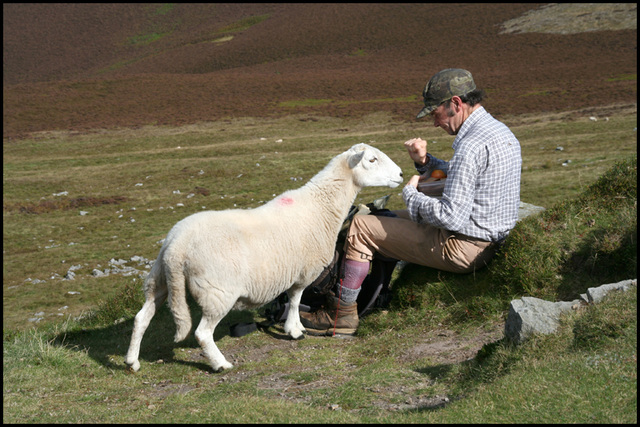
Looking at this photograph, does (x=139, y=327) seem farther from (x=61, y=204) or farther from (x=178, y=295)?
(x=61, y=204)

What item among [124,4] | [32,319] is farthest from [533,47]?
[124,4]

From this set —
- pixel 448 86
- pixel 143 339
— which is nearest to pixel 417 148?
pixel 448 86

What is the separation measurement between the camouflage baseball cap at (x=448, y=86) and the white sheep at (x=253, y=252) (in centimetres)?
133

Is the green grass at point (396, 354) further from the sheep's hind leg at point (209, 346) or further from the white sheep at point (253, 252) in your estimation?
the white sheep at point (253, 252)

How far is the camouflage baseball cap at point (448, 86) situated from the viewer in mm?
6160

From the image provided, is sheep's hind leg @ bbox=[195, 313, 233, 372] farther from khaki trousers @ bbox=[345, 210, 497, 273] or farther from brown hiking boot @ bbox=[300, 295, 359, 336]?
khaki trousers @ bbox=[345, 210, 497, 273]

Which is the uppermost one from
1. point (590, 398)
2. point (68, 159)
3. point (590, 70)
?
point (590, 398)

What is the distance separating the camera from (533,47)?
6009cm

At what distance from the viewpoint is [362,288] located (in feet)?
24.3

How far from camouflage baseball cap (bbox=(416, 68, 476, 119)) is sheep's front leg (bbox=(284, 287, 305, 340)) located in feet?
9.01

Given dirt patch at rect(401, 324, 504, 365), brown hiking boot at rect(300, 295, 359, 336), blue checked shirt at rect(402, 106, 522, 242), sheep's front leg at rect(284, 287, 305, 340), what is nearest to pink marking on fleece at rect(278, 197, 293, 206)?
sheep's front leg at rect(284, 287, 305, 340)

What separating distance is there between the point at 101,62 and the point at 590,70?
6860cm

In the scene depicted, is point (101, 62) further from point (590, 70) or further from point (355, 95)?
point (590, 70)

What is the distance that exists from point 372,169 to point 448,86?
5.14 feet
